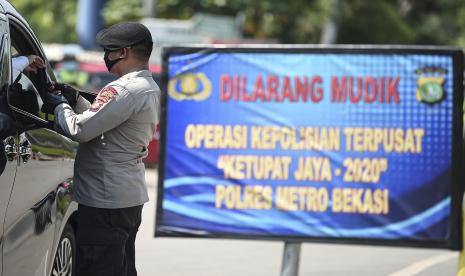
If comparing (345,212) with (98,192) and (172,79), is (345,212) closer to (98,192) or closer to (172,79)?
(172,79)

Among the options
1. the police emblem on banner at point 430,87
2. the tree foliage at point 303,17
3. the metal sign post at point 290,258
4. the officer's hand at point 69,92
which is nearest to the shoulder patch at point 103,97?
the officer's hand at point 69,92

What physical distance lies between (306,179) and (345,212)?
309 millimetres

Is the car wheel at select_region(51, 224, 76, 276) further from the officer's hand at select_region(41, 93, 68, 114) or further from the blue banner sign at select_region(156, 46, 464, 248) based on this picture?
the blue banner sign at select_region(156, 46, 464, 248)

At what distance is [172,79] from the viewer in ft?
22.8

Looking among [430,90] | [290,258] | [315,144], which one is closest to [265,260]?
[290,258]

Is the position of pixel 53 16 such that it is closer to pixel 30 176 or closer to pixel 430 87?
pixel 430 87

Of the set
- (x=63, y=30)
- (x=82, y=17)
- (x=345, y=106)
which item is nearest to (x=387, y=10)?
(x=82, y=17)

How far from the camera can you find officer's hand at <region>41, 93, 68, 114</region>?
17.1ft

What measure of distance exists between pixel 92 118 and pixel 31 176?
1.24ft

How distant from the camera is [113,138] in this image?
17.3 ft

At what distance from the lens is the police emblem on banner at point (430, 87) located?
22.1 feet

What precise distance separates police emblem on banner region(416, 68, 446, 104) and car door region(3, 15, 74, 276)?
2190 millimetres

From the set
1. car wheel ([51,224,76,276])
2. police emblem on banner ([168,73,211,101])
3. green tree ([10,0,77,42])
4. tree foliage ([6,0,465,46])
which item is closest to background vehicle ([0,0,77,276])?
car wheel ([51,224,76,276])

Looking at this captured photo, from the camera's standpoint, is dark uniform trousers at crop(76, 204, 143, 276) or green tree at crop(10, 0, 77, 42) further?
green tree at crop(10, 0, 77, 42)
